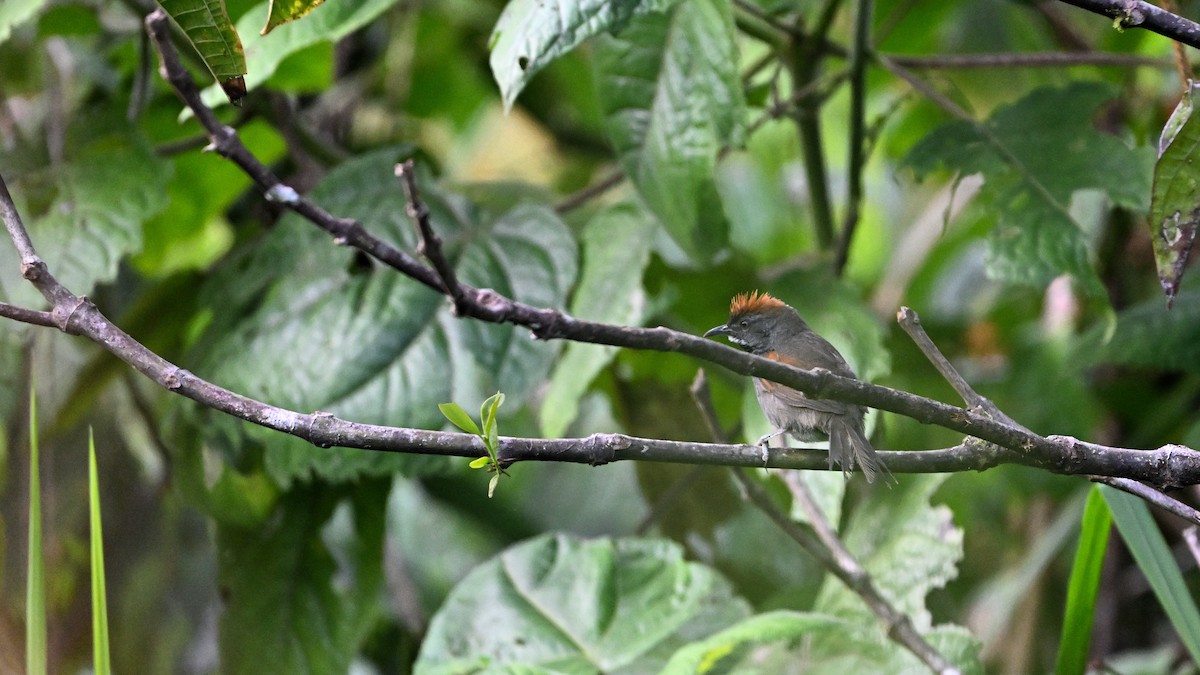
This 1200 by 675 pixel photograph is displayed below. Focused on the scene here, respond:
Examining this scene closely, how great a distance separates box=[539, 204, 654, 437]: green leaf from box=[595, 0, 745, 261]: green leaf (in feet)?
0.48

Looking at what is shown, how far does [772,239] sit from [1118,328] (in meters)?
2.01

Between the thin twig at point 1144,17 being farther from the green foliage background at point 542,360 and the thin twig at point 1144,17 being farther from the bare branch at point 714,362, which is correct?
the green foliage background at point 542,360

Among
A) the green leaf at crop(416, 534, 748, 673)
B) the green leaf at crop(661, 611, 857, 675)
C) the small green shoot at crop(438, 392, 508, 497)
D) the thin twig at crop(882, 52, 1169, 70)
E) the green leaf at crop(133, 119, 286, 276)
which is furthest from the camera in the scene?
the green leaf at crop(133, 119, 286, 276)

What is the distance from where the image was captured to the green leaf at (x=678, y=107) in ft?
Answer: 6.41

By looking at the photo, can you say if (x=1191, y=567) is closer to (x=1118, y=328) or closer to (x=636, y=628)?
(x=1118, y=328)

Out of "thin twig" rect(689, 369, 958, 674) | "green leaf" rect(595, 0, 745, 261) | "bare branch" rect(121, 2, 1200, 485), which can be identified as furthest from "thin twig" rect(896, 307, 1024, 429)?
"green leaf" rect(595, 0, 745, 261)

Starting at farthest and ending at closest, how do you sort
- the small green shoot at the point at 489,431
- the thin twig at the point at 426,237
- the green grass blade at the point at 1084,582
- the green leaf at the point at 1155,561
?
the green grass blade at the point at 1084,582 < the green leaf at the point at 1155,561 < the small green shoot at the point at 489,431 < the thin twig at the point at 426,237

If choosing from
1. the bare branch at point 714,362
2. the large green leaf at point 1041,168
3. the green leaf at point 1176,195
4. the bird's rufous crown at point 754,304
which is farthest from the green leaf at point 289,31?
the green leaf at point 1176,195

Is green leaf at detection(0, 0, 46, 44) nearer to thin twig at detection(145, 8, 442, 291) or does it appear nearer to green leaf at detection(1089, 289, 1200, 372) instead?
thin twig at detection(145, 8, 442, 291)

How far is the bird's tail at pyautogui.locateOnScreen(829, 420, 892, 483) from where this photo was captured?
135 cm

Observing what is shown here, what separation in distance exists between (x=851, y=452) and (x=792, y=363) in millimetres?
307

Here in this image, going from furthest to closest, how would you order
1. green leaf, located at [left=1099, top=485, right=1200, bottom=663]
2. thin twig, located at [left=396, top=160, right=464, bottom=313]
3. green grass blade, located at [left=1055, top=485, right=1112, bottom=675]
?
green grass blade, located at [left=1055, top=485, right=1112, bottom=675]
green leaf, located at [left=1099, top=485, right=1200, bottom=663]
thin twig, located at [left=396, top=160, right=464, bottom=313]

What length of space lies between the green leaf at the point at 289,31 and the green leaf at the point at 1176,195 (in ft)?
4.47

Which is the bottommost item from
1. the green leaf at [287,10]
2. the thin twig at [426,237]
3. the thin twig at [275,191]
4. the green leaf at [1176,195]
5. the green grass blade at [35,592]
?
the green grass blade at [35,592]
